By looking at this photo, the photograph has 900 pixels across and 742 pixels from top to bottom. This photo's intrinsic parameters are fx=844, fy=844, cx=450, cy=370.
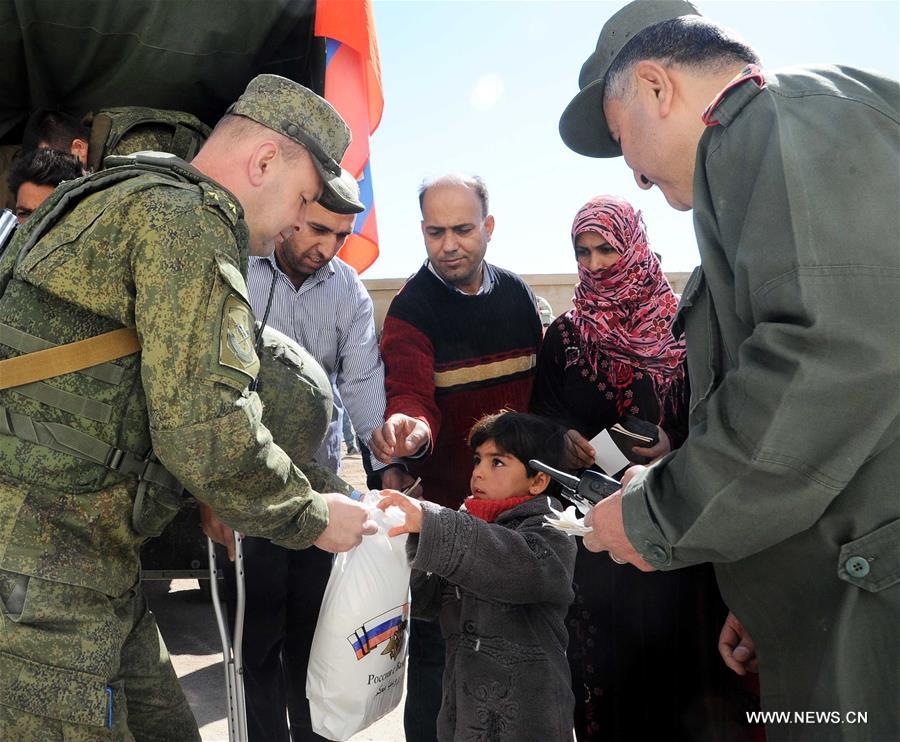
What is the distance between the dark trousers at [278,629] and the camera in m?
2.90

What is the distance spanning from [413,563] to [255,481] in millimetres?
559

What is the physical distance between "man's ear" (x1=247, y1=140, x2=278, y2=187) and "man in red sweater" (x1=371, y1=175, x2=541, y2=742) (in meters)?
1.17

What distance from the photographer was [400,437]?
296 centimetres

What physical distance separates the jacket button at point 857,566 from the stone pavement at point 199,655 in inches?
96.9

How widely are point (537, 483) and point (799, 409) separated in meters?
1.21

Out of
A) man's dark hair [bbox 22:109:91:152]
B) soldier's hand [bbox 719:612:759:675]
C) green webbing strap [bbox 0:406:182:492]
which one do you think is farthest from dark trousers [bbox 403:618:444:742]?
man's dark hair [bbox 22:109:91:152]

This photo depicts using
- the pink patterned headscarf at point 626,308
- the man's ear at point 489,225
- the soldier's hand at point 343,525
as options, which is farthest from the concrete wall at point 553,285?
the soldier's hand at point 343,525

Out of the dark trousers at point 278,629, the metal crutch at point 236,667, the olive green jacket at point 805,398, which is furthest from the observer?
the dark trousers at point 278,629

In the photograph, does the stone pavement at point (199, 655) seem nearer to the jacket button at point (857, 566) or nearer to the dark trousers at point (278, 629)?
the dark trousers at point (278, 629)

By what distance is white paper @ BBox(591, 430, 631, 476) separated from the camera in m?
2.74

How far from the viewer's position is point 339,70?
3568mm

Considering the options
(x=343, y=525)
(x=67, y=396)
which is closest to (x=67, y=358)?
(x=67, y=396)

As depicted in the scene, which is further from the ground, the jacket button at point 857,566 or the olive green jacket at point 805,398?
the olive green jacket at point 805,398

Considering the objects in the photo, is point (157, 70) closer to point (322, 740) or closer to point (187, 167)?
point (187, 167)
